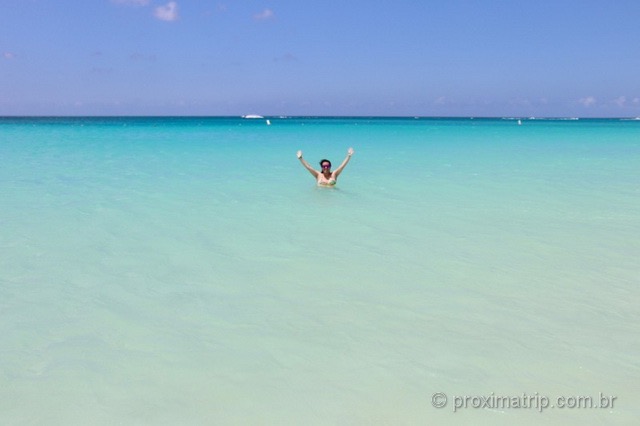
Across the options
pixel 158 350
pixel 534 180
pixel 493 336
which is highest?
pixel 534 180

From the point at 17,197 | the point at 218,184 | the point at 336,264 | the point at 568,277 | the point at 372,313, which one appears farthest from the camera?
the point at 218,184

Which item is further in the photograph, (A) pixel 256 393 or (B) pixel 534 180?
(B) pixel 534 180

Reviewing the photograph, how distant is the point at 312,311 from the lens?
470cm

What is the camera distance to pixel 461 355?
3.95 m

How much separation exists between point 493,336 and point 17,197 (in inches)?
384

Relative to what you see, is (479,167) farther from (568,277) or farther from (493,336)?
(493,336)

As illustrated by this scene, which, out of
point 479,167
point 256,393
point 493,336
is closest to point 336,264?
point 493,336

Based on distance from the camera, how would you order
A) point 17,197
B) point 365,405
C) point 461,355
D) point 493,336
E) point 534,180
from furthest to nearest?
point 534,180
point 17,197
point 493,336
point 461,355
point 365,405

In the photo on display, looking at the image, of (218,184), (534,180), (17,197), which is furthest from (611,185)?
(17,197)

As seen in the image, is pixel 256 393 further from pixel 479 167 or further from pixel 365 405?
pixel 479 167

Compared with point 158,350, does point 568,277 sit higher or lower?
higher

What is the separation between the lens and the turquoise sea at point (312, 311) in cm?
338

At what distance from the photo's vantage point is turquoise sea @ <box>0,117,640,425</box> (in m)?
3.38

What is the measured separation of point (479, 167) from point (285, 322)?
14.7 meters
